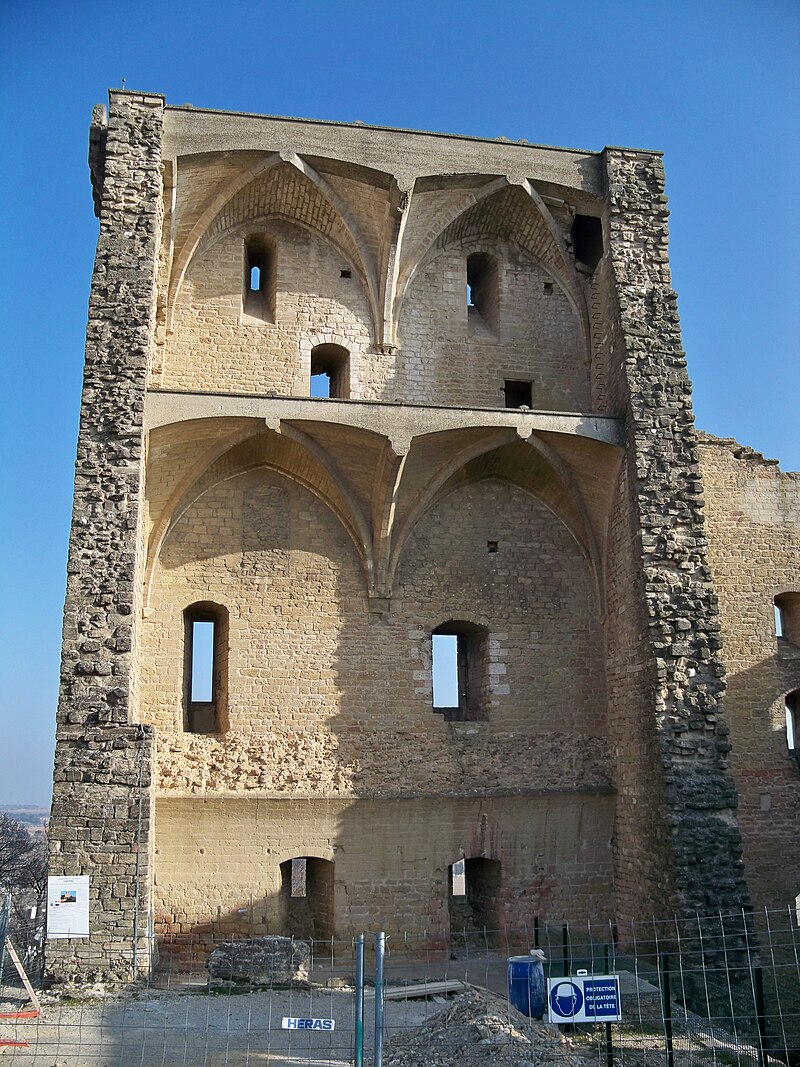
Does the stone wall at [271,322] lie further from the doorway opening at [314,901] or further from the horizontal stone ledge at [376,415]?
the doorway opening at [314,901]

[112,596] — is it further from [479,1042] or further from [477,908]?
[477,908]

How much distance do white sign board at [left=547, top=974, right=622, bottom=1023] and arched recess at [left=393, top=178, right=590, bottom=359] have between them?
33.1ft

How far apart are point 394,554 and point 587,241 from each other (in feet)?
20.4

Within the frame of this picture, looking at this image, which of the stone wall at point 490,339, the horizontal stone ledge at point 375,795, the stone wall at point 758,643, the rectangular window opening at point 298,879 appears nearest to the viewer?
the horizontal stone ledge at point 375,795

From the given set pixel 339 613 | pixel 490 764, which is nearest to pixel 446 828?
pixel 490 764

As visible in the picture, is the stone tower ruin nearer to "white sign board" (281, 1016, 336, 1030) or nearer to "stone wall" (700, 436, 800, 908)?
"stone wall" (700, 436, 800, 908)

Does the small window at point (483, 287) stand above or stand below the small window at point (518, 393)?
above

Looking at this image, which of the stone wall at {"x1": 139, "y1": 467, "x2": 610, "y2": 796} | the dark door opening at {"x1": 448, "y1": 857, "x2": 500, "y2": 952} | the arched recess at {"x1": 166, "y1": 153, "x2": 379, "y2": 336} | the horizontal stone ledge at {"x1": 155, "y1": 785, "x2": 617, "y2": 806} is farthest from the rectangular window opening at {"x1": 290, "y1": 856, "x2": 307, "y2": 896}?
the arched recess at {"x1": 166, "y1": 153, "x2": 379, "y2": 336}

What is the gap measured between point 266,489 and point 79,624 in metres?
→ 3.51

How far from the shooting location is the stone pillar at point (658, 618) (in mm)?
12141

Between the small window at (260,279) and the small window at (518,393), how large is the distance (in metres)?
3.83

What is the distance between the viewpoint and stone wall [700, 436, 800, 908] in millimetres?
15016

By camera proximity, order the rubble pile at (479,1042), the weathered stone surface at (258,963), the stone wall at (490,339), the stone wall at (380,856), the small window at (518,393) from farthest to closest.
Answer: the small window at (518,393)
the stone wall at (490,339)
the stone wall at (380,856)
the weathered stone surface at (258,963)
the rubble pile at (479,1042)

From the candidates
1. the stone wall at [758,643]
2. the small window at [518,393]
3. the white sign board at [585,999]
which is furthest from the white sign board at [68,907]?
the stone wall at [758,643]
